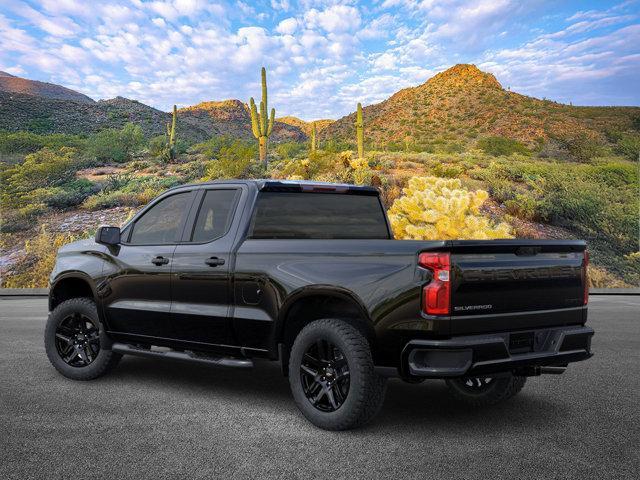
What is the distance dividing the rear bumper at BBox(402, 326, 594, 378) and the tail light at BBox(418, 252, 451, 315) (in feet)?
0.73

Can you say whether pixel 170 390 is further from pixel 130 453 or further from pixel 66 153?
pixel 66 153

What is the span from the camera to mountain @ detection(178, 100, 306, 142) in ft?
274

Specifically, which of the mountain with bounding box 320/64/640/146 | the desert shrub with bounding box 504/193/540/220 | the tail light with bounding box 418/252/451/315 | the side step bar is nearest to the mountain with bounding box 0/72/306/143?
the mountain with bounding box 320/64/640/146

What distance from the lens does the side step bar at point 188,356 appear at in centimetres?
618

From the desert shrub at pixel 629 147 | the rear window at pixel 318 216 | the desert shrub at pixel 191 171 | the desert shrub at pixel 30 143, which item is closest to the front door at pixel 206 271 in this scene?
the rear window at pixel 318 216

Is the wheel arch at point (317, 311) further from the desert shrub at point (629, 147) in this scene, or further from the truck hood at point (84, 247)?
the desert shrub at point (629, 147)

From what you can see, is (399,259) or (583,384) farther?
(583,384)

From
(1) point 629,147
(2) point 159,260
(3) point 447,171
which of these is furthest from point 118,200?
(1) point 629,147

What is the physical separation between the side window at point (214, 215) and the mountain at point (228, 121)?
240 feet

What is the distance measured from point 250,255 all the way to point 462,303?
196cm

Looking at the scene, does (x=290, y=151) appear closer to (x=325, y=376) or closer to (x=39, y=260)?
(x=39, y=260)

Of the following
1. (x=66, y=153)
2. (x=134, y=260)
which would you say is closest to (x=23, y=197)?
(x=66, y=153)

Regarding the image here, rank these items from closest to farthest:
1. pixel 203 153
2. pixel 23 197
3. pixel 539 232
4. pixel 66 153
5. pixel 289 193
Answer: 1. pixel 289 193
2. pixel 539 232
3. pixel 23 197
4. pixel 66 153
5. pixel 203 153

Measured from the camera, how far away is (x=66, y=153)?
130 ft
